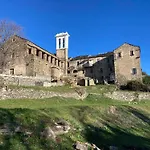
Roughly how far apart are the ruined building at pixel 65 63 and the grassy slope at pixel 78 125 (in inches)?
846

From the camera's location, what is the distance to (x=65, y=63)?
72.1 m

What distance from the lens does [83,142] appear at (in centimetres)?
2036

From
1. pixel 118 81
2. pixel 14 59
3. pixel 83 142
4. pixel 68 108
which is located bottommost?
pixel 83 142

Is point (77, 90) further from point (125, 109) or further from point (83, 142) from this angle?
point (83, 142)

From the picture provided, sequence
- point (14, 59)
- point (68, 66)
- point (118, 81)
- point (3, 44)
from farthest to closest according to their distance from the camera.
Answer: point (68, 66)
point (118, 81)
point (14, 59)
point (3, 44)

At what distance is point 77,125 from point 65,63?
160 feet

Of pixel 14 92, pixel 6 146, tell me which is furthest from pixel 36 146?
pixel 14 92

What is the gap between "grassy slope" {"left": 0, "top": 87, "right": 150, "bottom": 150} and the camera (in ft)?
60.5

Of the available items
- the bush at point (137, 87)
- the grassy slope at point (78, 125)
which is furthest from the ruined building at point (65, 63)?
the grassy slope at point (78, 125)

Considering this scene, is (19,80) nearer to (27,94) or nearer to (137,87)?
(27,94)

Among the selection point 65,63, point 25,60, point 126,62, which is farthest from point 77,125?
point 65,63

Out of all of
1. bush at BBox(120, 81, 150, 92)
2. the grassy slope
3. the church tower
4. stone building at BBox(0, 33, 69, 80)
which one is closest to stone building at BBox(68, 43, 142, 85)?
the church tower

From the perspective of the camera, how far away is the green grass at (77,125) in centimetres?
1839

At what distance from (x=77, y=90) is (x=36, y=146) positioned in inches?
983
